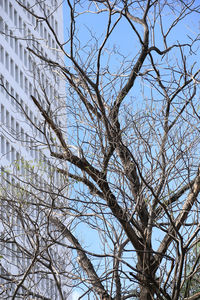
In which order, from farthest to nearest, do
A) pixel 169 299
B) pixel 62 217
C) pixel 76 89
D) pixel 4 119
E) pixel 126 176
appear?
pixel 4 119 → pixel 62 217 → pixel 76 89 → pixel 126 176 → pixel 169 299

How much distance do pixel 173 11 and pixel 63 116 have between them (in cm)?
250

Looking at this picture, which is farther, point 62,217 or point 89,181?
point 62,217

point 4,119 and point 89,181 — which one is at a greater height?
point 4,119

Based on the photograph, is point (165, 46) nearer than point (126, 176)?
No

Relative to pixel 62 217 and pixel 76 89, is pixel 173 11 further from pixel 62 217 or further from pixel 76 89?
pixel 62 217

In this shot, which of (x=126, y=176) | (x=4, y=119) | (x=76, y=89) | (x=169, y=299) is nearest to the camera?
(x=169, y=299)

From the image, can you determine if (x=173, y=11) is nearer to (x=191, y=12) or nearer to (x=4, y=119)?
(x=191, y=12)

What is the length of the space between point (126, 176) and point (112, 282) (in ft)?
4.97

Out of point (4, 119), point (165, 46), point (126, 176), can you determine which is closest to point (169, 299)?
point (126, 176)

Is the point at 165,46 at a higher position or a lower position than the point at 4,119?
lower

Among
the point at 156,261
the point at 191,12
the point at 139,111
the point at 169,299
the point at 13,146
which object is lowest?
the point at 169,299

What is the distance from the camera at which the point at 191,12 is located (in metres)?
9.42

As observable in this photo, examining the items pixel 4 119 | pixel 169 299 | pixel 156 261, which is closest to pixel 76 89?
pixel 156 261

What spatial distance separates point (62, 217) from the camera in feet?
32.4
